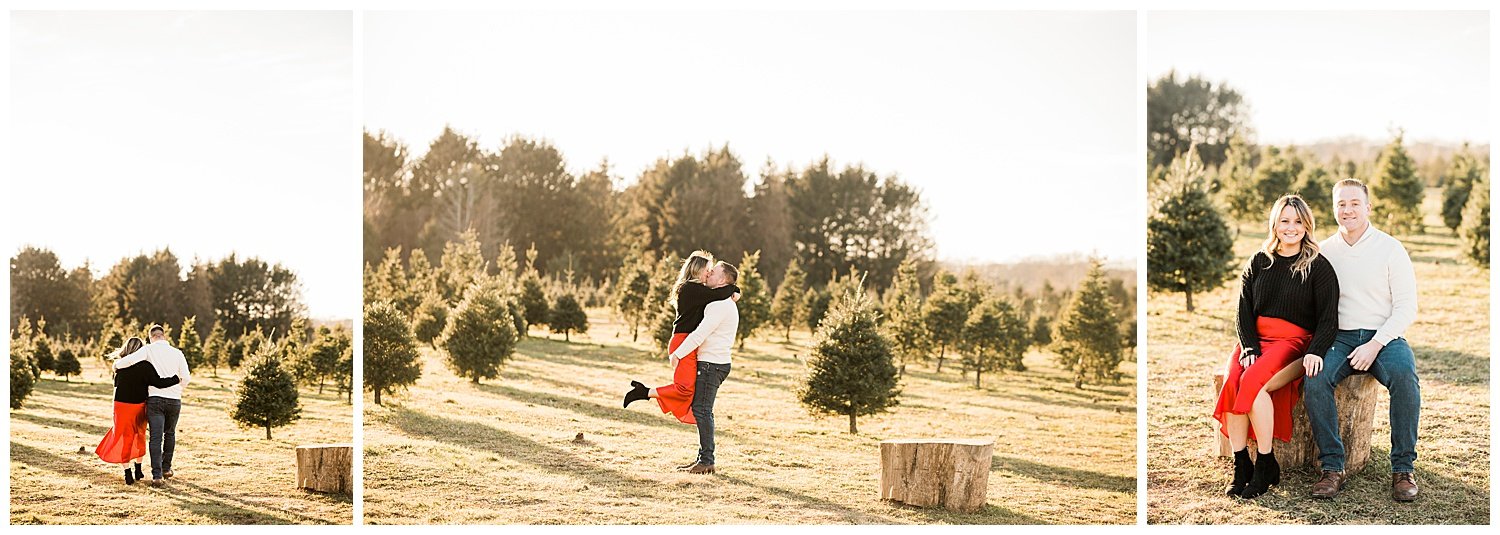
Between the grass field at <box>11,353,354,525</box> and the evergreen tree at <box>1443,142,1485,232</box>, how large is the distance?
988 centimetres

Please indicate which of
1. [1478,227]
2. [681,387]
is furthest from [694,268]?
[1478,227]

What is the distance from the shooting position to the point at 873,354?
8.00 metres

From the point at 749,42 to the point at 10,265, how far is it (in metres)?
5.50

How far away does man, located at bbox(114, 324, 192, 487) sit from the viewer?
22.8 ft

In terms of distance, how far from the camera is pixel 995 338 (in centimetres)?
970

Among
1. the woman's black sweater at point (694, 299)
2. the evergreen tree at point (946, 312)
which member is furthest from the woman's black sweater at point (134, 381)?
the evergreen tree at point (946, 312)

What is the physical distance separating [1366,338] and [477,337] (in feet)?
21.0

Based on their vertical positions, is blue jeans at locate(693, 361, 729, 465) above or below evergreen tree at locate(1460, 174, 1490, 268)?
below

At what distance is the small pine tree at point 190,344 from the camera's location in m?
7.45

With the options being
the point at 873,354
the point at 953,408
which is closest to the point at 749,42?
the point at 873,354

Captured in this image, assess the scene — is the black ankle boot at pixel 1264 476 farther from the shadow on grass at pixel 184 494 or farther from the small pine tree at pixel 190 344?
the small pine tree at pixel 190 344

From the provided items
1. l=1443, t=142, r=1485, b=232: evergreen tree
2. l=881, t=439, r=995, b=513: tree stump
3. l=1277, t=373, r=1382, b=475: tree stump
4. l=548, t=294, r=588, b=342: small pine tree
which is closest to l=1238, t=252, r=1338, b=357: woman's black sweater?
l=1277, t=373, r=1382, b=475: tree stump

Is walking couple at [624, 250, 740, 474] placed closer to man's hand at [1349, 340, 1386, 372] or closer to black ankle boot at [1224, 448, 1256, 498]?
black ankle boot at [1224, 448, 1256, 498]
